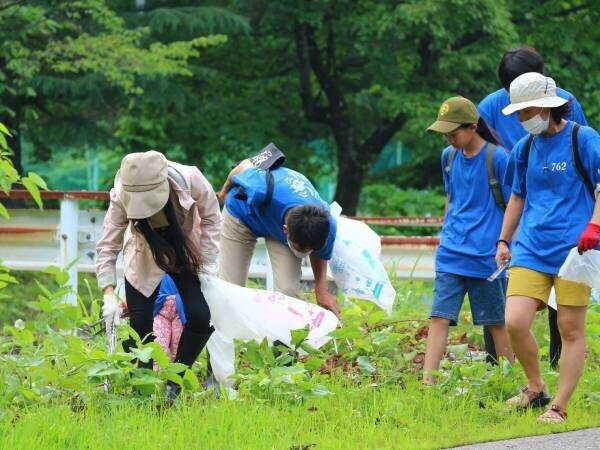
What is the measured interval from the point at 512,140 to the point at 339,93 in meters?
15.5

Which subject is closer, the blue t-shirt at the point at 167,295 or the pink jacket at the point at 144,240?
the pink jacket at the point at 144,240

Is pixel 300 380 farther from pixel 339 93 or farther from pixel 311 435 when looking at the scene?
pixel 339 93

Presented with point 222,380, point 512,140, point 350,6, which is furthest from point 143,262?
point 350,6

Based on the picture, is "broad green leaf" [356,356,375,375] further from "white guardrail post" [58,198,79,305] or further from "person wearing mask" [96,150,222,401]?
"white guardrail post" [58,198,79,305]

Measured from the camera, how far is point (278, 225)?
22.2ft

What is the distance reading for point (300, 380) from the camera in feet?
20.0

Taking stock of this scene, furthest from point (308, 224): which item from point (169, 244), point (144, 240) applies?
point (144, 240)

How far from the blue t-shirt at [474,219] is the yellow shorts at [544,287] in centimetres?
62

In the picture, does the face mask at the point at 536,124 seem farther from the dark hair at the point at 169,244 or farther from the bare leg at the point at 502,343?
the dark hair at the point at 169,244

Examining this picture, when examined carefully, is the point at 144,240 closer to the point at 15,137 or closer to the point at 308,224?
the point at 308,224

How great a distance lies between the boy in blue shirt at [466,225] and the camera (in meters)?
6.54

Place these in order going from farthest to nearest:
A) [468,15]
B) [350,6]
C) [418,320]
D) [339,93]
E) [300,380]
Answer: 1. [339,93]
2. [350,6]
3. [468,15]
4. [418,320]
5. [300,380]

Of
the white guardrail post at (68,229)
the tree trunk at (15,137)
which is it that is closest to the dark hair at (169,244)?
the white guardrail post at (68,229)

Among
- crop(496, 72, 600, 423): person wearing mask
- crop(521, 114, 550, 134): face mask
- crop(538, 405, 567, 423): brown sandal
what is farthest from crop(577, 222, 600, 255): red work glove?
crop(538, 405, 567, 423): brown sandal
